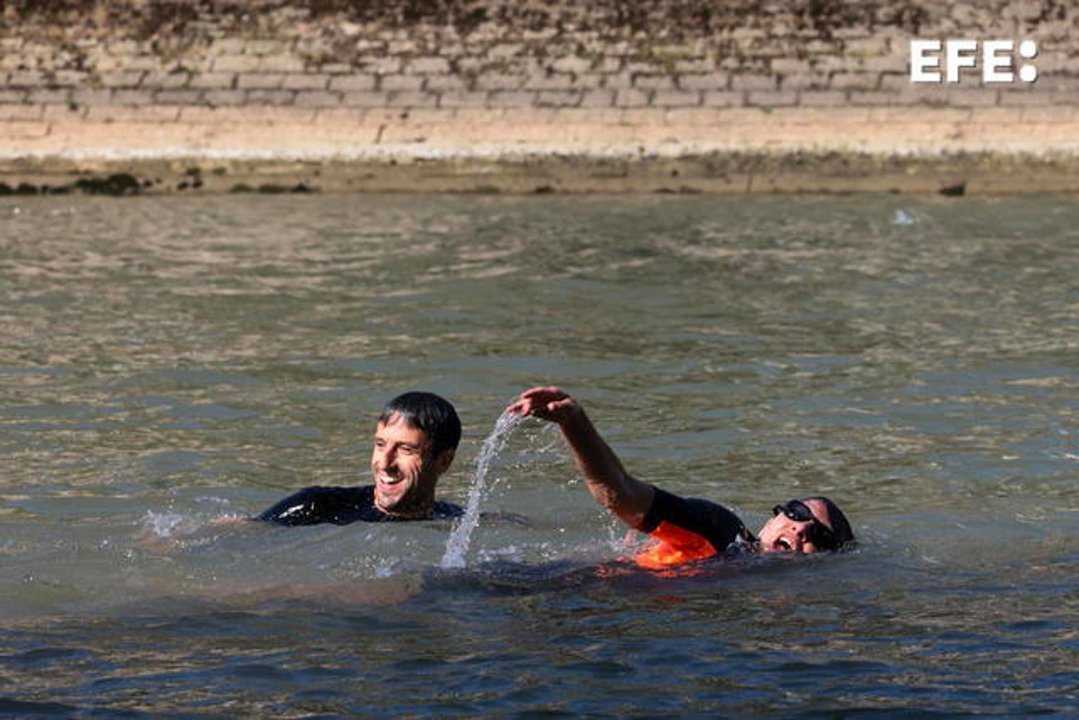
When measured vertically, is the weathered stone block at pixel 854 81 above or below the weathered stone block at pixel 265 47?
below

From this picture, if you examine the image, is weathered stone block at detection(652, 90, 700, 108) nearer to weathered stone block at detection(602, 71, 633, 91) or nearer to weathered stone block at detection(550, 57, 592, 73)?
weathered stone block at detection(602, 71, 633, 91)

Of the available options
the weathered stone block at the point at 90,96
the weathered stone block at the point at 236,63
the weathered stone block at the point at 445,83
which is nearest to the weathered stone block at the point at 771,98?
the weathered stone block at the point at 445,83

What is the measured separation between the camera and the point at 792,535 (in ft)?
32.7

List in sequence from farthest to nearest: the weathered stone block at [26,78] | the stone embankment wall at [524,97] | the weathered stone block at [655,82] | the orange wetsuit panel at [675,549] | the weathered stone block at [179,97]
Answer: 1. the weathered stone block at [26,78]
2. the weathered stone block at [179,97]
3. the weathered stone block at [655,82]
4. the stone embankment wall at [524,97]
5. the orange wetsuit panel at [675,549]

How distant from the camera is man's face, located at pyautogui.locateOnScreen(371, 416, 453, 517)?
10156 mm

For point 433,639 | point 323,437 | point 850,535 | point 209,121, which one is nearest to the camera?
point 433,639

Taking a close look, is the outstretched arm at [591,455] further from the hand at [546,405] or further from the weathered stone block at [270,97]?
the weathered stone block at [270,97]

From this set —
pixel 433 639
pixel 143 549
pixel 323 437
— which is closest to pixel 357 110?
pixel 323 437

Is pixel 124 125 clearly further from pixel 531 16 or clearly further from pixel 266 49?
pixel 531 16

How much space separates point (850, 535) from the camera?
1027 cm

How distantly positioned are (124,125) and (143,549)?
16965 millimetres

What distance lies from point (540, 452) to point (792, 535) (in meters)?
3.46

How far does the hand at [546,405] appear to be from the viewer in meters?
A: 8.45

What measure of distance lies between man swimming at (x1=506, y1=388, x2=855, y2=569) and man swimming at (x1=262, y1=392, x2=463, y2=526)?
2.20 feet
